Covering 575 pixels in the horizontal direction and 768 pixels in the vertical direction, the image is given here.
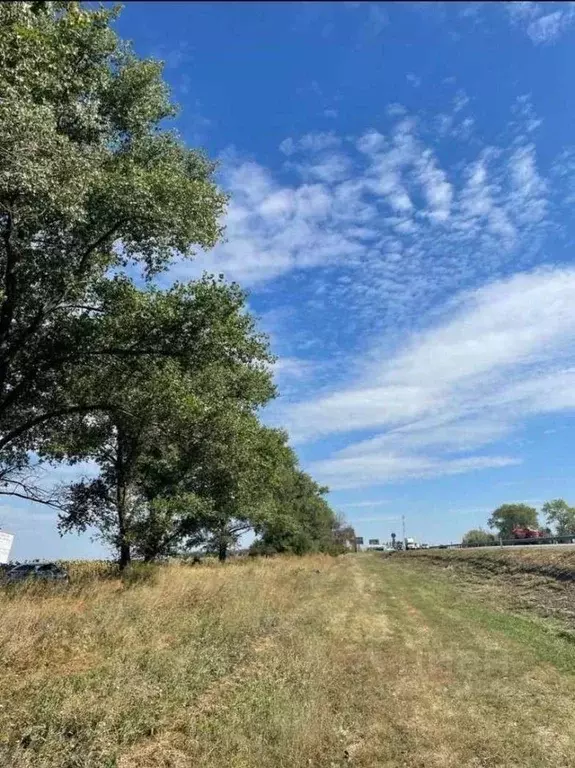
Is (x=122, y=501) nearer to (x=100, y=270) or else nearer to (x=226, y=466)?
(x=226, y=466)

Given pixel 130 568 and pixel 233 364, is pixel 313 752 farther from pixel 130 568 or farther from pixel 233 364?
pixel 130 568

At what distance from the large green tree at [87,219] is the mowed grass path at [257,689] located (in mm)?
5528

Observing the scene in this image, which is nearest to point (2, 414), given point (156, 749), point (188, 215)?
point (188, 215)

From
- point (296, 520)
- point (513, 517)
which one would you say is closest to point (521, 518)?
point (513, 517)

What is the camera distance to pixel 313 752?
683cm

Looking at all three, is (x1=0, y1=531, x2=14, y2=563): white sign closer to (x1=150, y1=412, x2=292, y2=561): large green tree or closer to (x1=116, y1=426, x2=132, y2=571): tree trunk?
(x1=150, y1=412, x2=292, y2=561): large green tree

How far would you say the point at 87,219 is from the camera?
41.5ft

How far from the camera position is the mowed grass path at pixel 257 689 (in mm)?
6637

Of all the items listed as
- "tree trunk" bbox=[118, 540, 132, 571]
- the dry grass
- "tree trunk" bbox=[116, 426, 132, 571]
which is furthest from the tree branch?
the dry grass

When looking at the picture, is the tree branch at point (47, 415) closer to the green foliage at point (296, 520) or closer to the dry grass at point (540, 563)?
the dry grass at point (540, 563)

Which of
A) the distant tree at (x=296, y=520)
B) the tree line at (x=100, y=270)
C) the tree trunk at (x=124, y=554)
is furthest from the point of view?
the distant tree at (x=296, y=520)

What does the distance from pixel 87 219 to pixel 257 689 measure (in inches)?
383

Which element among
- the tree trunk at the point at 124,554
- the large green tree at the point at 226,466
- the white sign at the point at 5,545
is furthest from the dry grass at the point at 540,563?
the white sign at the point at 5,545

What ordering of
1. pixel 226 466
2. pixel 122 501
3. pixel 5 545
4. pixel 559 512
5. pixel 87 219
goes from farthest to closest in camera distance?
pixel 559 512 → pixel 5 545 → pixel 226 466 → pixel 122 501 → pixel 87 219
